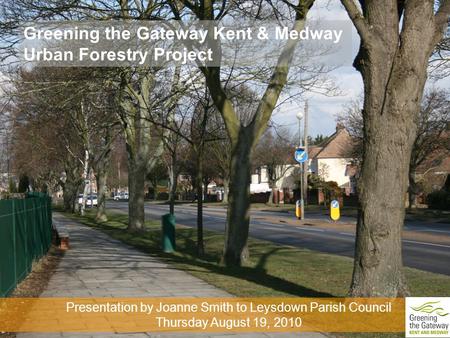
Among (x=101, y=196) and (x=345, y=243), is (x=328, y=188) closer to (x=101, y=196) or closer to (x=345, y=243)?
(x=101, y=196)

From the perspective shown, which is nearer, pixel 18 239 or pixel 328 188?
pixel 18 239

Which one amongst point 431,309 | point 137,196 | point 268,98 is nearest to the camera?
point 431,309

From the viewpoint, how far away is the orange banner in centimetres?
704

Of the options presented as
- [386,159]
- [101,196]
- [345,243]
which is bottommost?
[345,243]

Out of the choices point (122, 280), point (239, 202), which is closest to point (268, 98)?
point (239, 202)

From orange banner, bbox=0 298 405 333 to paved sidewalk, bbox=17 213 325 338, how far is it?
1.12ft

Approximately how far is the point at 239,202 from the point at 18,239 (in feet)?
16.1

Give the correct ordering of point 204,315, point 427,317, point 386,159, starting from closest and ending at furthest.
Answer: point 427,317, point 386,159, point 204,315

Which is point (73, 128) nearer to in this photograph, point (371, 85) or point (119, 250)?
point (119, 250)

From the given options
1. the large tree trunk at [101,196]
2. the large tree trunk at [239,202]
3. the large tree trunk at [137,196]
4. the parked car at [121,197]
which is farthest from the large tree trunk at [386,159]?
the parked car at [121,197]

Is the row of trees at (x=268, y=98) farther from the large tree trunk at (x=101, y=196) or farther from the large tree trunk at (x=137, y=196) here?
the large tree trunk at (x=101, y=196)

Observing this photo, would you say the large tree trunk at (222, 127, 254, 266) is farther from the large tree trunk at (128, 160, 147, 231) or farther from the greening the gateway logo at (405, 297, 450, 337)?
the large tree trunk at (128, 160, 147, 231)

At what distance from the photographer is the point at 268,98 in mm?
13844

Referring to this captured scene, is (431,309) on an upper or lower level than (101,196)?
lower
